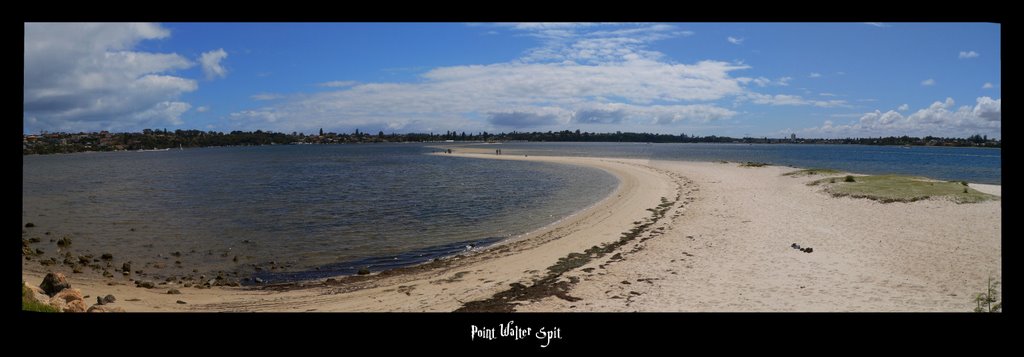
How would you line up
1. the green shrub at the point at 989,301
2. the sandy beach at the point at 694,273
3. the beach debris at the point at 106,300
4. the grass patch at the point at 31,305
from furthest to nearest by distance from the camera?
the beach debris at the point at 106,300, the sandy beach at the point at 694,273, the green shrub at the point at 989,301, the grass patch at the point at 31,305

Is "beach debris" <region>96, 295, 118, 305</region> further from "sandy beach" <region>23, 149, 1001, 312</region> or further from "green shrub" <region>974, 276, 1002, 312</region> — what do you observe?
"green shrub" <region>974, 276, 1002, 312</region>

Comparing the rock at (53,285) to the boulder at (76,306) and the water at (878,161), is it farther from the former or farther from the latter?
the water at (878,161)

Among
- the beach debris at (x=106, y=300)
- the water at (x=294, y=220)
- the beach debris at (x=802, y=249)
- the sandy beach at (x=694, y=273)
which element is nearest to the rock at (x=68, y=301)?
the beach debris at (x=106, y=300)

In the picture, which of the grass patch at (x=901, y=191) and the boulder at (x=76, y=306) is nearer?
the boulder at (x=76, y=306)

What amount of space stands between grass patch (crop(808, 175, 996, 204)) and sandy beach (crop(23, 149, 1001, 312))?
1591mm

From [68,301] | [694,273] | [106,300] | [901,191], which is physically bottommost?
[106,300]

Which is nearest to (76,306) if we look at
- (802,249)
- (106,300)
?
(106,300)

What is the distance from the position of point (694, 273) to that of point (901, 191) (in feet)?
53.9

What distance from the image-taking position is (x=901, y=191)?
67.6ft

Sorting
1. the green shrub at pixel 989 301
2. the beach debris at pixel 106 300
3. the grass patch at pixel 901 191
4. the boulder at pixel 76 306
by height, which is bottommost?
the beach debris at pixel 106 300

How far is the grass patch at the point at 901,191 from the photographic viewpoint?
1848 centimetres

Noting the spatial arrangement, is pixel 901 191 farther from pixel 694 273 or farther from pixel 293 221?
pixel 293 221

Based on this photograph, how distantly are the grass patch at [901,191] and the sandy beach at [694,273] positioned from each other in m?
1.59
